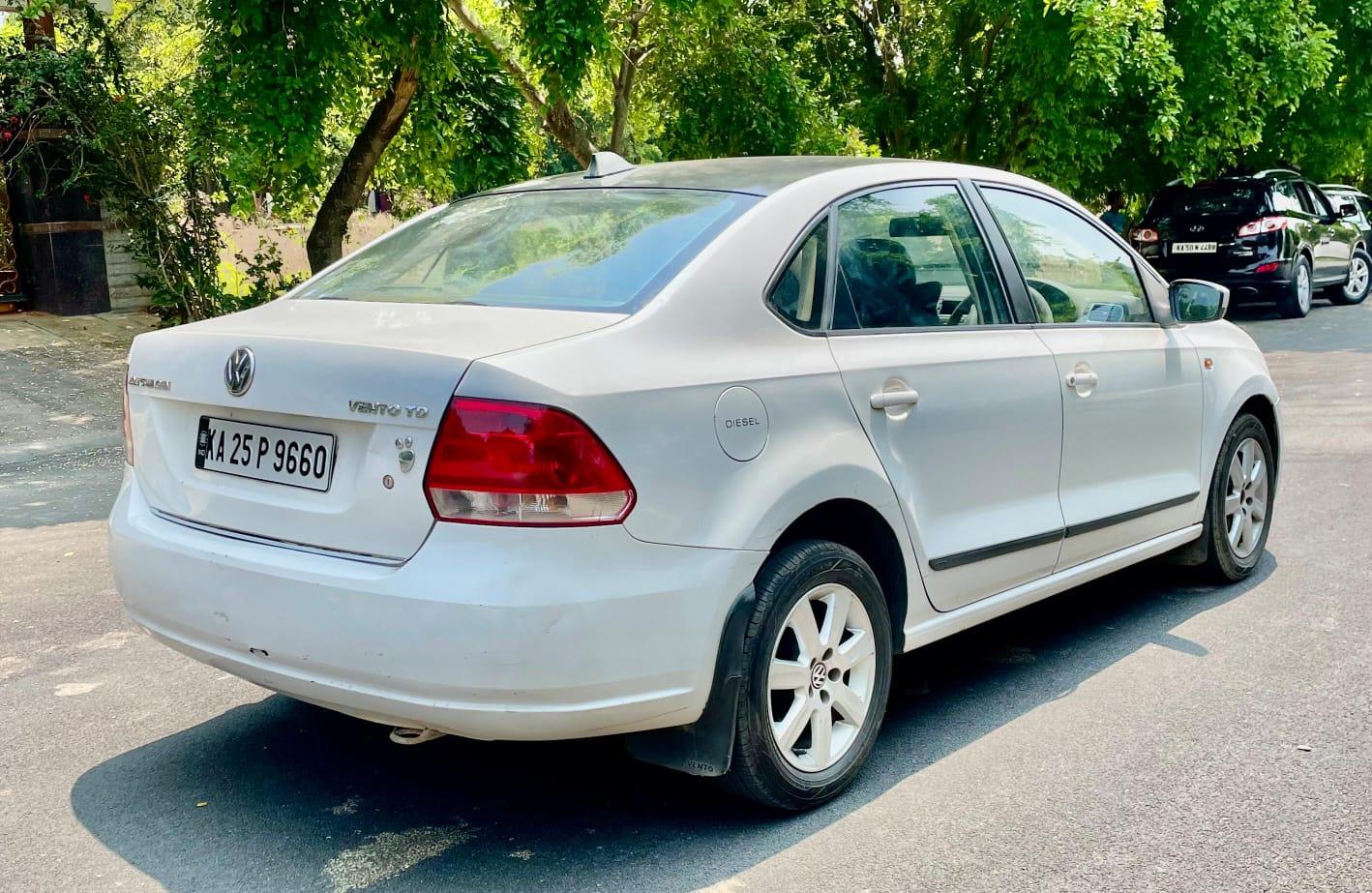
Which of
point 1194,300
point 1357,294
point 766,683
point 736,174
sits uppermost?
point 736,174

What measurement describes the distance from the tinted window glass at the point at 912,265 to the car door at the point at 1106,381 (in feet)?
0.64

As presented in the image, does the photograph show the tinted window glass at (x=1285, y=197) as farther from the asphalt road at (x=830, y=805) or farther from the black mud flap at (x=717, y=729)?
the black mud flap at (x=717, y=729)

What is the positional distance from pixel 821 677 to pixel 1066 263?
1981mm

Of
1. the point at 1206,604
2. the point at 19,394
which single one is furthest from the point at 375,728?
the point at 19,394

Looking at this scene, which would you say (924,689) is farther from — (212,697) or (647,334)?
(212,697)

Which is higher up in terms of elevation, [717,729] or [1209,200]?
[1209,200]

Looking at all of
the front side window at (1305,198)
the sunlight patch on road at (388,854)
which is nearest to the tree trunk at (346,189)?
the sunlight patch on road at (388,854)

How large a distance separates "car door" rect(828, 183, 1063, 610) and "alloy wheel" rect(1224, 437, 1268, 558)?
1543mm

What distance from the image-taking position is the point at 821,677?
346 cm

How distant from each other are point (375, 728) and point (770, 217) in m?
1.92

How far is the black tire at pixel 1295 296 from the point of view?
1714 centimetres

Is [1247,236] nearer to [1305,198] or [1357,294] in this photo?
[1305,198]

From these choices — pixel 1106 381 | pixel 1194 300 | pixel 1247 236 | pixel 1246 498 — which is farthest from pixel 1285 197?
pixel 1106 381

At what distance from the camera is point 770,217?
359 cm
